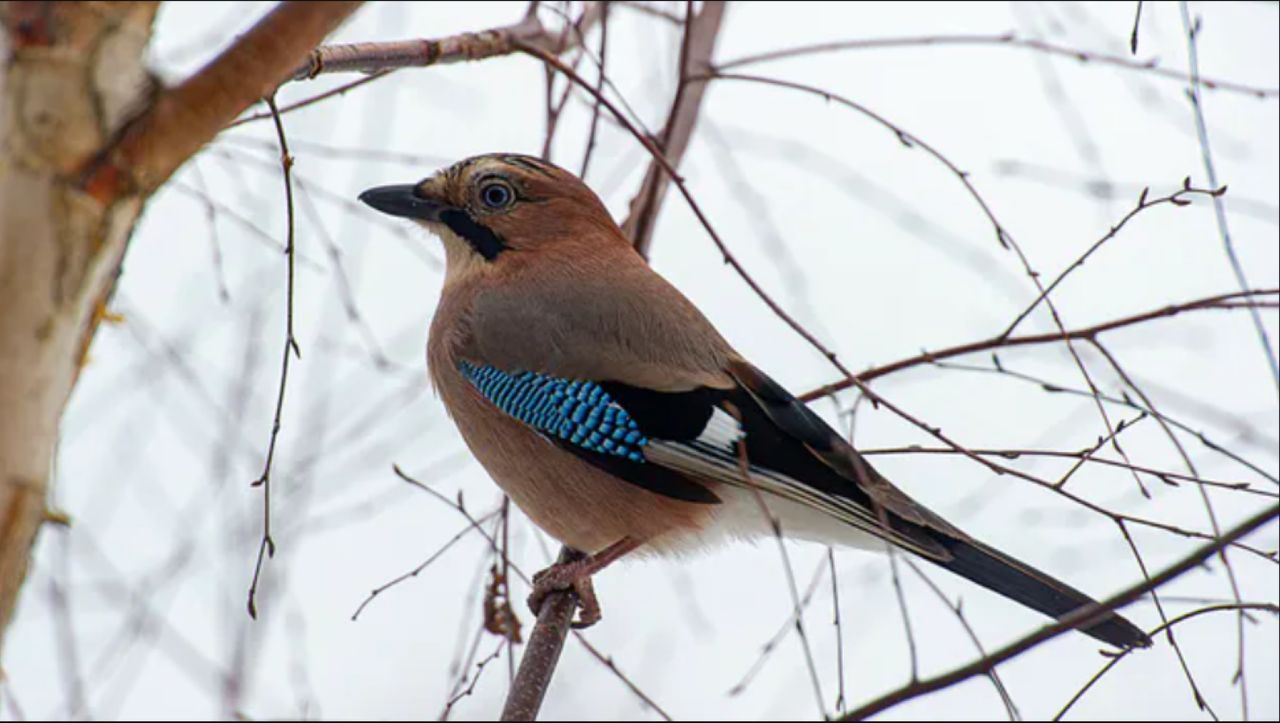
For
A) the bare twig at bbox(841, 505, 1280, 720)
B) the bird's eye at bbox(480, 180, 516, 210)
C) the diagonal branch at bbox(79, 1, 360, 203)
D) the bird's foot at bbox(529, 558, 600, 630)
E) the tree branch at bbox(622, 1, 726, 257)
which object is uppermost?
the tree branch at bbox(622, 1, 726, 257)

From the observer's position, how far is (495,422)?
3.93 metres

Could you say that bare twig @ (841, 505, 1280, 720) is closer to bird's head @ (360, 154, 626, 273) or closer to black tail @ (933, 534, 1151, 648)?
black tail @ (933, 534, 1151, 648)

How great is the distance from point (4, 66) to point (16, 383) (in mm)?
330

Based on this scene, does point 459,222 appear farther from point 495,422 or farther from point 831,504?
point 831,504

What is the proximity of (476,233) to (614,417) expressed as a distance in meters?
0.92

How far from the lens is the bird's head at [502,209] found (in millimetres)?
4277

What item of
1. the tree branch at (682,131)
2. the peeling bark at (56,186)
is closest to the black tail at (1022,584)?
the tree branch at (682,131)

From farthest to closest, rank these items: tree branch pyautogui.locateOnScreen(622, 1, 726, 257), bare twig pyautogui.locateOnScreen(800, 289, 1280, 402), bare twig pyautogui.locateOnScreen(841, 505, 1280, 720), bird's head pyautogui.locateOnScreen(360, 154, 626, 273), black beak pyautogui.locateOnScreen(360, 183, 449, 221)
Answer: tree branch pyautogui.locateOnScreen(622, 1, 726, 257), bird's head pyautogui.locateOnScreen(360, 154, 626, 273), black beak pyautogui.locateOnScreen(360, 183, 449, 221), bare twig pyautogui.locateOnScreen(800, 289, 1280, 402), bare twig pyautogui.locateOnScreen(841, 505, 1280, 720)

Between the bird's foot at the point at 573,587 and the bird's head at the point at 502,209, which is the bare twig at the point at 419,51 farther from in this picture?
the bird's foot at the point at 573,587

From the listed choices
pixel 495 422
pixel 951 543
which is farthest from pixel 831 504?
pixel 495 422

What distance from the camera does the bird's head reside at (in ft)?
14.0

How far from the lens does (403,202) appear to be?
13.8 feet

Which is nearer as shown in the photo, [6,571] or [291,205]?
[6,571]

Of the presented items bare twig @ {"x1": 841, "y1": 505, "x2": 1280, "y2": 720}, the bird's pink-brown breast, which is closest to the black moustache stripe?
the bird's pink-brown breast
